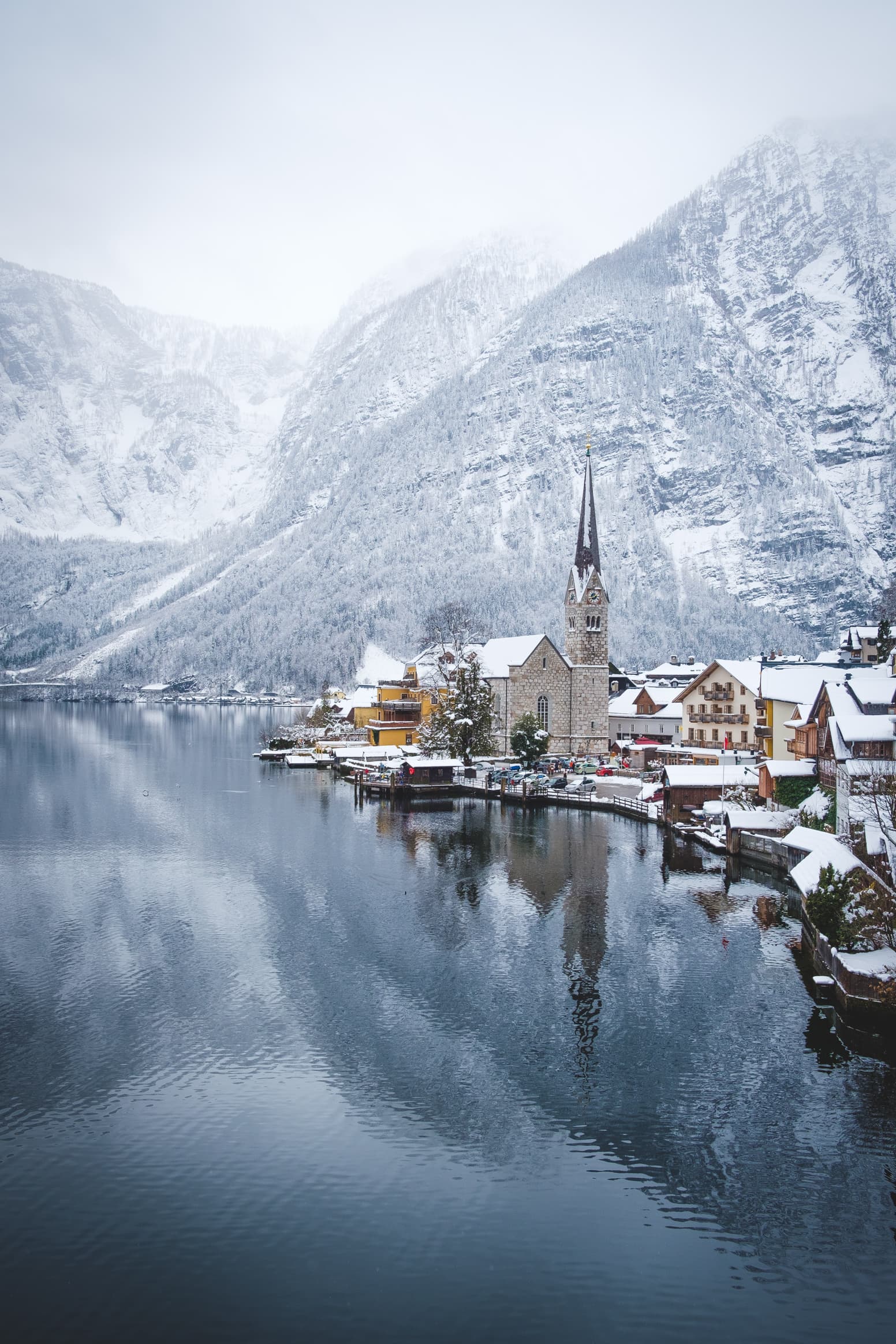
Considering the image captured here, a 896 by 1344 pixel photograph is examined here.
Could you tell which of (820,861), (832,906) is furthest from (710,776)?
(832,906)

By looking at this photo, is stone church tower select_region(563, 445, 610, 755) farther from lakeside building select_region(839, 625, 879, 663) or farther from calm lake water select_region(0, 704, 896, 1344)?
calm lake water select_region(0, 704, 896, 1344)

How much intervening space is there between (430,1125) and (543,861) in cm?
2754

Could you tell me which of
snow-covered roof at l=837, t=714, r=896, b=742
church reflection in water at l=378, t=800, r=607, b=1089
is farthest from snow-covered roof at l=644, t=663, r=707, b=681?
snow-covered roof at l=837, t=714, r=896, b=742

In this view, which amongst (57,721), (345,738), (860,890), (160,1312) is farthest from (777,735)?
(57,721)

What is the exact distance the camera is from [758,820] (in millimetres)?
49625

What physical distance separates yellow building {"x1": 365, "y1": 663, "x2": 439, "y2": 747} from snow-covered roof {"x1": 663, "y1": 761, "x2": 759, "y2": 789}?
39.6m

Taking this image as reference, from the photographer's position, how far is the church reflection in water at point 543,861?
3022cm

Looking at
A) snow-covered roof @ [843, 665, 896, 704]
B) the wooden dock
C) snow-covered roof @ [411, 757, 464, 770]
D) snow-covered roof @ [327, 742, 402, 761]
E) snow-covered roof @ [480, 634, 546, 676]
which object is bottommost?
the wooden dock

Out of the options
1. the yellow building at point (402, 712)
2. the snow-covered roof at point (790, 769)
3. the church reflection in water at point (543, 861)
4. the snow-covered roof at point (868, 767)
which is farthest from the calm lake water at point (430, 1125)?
the yellow building at point (402, 712)

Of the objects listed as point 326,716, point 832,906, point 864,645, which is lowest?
point 832,906

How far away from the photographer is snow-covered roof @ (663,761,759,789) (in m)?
57.8

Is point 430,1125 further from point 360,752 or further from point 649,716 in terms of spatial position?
point 360,752

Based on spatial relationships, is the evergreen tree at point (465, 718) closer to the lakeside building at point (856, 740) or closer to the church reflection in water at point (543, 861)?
the church reflection in water at point (543, 861)

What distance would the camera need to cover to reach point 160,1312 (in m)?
15.6
